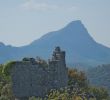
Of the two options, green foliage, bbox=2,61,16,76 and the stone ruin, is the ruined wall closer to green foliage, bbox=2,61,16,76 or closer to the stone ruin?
the stone ruin

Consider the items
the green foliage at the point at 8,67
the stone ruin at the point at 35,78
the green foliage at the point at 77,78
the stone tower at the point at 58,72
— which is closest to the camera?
the green foliage at the point at 8,67

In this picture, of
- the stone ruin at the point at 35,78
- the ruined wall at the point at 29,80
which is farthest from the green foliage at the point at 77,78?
the ruined wall at the point at 29,80

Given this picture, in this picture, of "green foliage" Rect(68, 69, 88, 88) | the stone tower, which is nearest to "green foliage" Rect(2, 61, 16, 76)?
the stone tower

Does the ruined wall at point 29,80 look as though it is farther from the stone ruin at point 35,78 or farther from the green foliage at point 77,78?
the green foliage at point 77,78

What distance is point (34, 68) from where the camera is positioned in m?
50.4

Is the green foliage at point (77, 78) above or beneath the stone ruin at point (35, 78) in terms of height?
above

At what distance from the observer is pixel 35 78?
166 feet

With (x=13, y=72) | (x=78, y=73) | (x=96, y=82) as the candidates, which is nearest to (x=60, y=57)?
(x=13, y=72)

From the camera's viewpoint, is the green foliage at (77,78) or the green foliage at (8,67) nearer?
the green foliage at (8,67)

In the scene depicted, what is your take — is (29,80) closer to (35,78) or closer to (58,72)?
(35,78)

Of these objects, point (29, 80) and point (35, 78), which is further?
point (35, 78)

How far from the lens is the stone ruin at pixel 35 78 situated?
49.8m

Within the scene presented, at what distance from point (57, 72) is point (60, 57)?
2019 mm

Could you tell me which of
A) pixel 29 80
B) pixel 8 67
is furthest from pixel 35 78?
pixel 8 67
